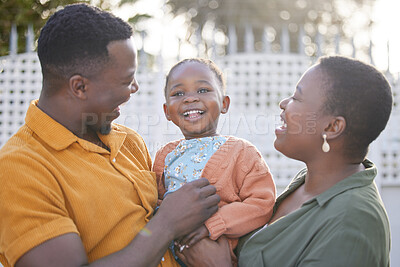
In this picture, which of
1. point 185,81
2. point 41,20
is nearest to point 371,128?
point 185,81

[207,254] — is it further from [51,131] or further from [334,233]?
[51,131]

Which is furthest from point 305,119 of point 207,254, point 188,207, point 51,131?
point 51,131

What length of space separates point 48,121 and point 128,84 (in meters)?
0.42

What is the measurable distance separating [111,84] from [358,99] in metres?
1.18

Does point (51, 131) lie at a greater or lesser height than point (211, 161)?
greater

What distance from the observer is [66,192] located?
1601 mm

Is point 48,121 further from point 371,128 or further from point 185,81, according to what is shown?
point 371,128

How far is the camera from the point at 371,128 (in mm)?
1834

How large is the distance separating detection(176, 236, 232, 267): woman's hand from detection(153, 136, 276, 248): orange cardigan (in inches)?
2.1

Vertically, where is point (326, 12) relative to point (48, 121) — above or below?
above

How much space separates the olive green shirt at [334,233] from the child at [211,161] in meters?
0.19

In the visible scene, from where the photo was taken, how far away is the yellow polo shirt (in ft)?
4.75

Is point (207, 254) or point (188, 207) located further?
point (207, 254)

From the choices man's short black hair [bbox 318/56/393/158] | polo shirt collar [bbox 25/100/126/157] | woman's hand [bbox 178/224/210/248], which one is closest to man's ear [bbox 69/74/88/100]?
polo shirt collar [bbox 25/100/126/157]
